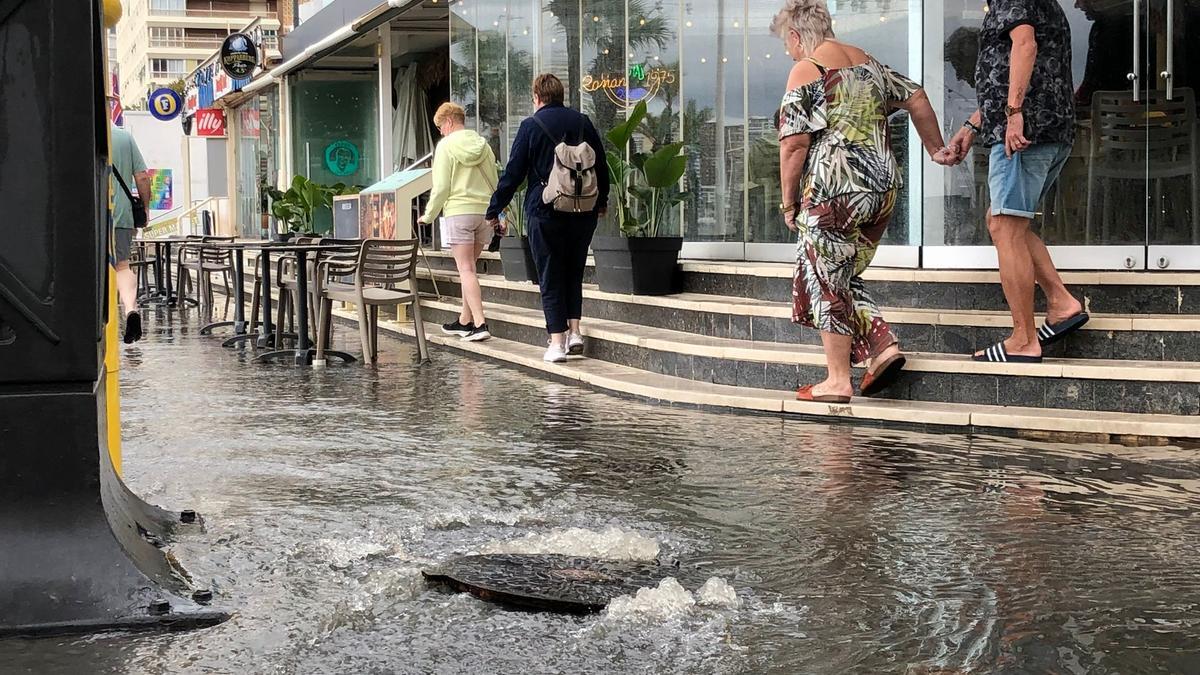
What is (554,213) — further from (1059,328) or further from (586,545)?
(586,545)

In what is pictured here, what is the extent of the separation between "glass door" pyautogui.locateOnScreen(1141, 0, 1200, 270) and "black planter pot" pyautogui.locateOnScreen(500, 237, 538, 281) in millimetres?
5640

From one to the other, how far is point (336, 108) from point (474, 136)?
16.5m

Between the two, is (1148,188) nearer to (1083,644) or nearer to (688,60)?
(688,60)

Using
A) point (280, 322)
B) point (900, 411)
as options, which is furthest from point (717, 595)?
point (280, 322)

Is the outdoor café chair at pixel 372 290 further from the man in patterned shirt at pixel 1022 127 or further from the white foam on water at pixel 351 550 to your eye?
the white foam on water at pixel 351 550

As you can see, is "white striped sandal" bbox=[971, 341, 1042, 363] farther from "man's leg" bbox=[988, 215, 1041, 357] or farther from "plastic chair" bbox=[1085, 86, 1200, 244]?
"plastic chair" bbox=[1085, 86, 1200, 244]

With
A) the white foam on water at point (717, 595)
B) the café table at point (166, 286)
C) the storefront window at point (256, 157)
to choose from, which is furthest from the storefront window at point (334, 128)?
the white foam on water at point (717, 595)

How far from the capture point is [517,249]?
41.6ft

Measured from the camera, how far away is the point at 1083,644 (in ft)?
11.0

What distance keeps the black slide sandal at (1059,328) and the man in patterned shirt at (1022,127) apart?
15 centimetres

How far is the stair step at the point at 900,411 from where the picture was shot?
6430 mm

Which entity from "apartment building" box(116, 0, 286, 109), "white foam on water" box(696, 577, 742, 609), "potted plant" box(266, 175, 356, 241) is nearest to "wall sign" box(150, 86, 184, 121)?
"potted plant" box(266, 175, 356, 241)

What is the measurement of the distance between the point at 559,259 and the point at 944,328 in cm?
293

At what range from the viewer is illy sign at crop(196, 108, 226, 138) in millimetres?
36219
